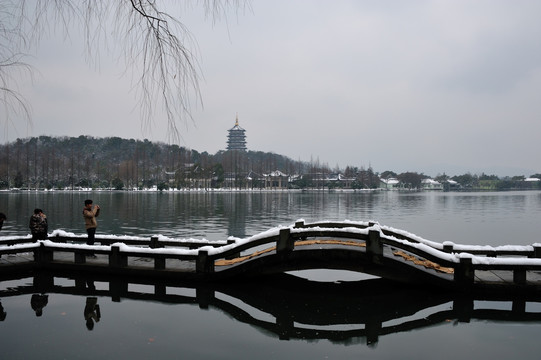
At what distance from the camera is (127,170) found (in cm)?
12244

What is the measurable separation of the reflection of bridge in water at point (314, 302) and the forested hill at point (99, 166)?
74.8 metres

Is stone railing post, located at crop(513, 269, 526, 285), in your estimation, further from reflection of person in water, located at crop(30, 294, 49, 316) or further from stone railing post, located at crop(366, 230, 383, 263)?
reflection of person in water, located at crop(30, 294, 49, 316)

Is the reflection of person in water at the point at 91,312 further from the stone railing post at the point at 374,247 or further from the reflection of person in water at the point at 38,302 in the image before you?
the stone railing post at the point at 374,247

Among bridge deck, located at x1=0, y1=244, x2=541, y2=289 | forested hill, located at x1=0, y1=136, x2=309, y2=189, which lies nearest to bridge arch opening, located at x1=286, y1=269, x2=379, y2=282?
bridge deck, located at x1=0, y1=244, x2=541, y2=289

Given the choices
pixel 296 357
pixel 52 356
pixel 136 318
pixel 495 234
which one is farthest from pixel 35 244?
pixel 495 234

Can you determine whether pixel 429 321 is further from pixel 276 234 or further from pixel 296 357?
pixel 276 234

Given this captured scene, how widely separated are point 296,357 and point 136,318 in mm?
3927

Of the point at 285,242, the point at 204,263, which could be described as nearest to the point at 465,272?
the point at 285,242

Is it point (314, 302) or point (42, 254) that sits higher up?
point (42, 254)

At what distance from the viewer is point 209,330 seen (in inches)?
338

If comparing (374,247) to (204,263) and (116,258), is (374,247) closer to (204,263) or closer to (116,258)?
(204,263)

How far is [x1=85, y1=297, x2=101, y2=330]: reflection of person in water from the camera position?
8.84 metres

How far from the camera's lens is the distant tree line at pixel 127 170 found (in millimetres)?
119562

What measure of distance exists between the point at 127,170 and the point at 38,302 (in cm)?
11823
